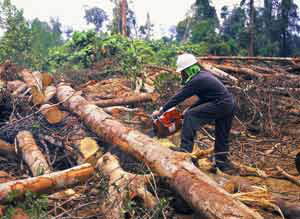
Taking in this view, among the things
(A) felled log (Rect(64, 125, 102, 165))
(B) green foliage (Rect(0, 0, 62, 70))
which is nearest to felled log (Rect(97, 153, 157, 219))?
(A) felled log (Rect(64, 125, 102, 165))

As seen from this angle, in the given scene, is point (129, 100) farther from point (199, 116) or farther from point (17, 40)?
point (17, 40)

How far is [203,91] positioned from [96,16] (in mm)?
31749

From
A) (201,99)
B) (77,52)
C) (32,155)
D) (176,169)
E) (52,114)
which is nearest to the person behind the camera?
(176,169)

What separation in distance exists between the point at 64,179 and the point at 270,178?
2.88 m

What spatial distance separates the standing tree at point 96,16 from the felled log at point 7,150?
3049 cm

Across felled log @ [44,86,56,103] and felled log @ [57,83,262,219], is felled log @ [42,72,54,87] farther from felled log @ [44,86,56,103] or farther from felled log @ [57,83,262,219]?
felled log @ [57,83,262,219]

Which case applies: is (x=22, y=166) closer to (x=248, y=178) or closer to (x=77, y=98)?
(x=77, y=98)

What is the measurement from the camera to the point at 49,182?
364 centimetres

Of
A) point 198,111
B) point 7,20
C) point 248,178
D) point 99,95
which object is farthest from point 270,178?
point 7,20

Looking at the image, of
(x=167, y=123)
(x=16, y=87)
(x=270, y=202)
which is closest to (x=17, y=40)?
(x=16, y=87)

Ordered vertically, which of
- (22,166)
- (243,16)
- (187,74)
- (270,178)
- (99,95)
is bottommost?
(270,178)

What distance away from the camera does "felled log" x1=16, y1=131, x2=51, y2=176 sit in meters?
4.32

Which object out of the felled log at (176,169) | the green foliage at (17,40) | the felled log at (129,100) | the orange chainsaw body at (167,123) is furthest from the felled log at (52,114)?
the green foliage at (17,40)

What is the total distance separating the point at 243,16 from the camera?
24109 mm
